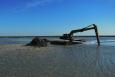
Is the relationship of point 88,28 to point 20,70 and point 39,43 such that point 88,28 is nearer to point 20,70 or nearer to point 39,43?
point 39,43

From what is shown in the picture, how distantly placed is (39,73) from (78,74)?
1770 millimetres

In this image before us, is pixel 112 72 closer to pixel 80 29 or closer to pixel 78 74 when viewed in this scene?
pixel 78 74

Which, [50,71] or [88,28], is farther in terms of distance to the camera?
[88,28]

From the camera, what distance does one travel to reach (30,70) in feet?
41.6

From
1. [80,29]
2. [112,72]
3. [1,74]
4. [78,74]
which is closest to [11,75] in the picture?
[1,74]

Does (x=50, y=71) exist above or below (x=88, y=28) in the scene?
below

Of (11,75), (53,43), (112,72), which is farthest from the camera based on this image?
(53,43)

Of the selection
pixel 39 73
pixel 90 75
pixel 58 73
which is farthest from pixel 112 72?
pixel 39 73

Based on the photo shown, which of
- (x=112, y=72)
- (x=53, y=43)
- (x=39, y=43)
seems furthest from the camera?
(x=53, y=43)

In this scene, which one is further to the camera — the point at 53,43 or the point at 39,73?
the point at 53,43

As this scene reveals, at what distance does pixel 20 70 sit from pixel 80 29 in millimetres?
29655

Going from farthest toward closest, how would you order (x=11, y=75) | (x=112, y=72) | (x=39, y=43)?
1. (x=39, y=43)
2. (x=112, y=72)
3. (x=11, y=75)

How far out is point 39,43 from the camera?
108 ft

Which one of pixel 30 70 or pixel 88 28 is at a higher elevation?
pixel 88 28
